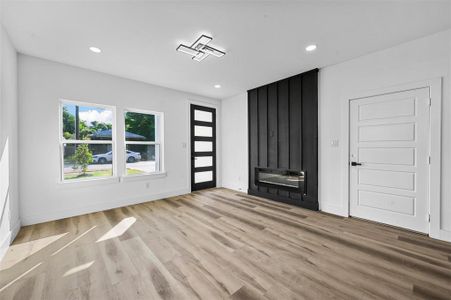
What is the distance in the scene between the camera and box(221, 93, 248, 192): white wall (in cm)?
529

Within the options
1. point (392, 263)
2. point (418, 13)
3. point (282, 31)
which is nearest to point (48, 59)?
point (282, 31)

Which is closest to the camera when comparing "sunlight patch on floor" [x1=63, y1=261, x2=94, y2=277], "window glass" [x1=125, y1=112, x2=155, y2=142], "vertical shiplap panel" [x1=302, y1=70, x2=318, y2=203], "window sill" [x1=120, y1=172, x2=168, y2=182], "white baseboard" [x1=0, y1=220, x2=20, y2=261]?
"sunlight patch on floor" [x1=63, y1=261, x2=94, y2=277]

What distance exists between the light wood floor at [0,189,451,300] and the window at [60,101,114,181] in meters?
0.95

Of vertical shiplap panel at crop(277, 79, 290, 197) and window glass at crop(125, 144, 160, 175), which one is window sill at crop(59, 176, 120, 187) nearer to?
window glass at crop(125, 144, 160, 175)

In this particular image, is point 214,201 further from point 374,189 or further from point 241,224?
point 374,189

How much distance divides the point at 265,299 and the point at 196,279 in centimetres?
66

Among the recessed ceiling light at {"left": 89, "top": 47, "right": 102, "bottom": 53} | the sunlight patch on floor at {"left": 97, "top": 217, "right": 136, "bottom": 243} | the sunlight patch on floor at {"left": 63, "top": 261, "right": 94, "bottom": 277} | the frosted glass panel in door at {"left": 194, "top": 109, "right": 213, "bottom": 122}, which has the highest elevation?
the recessed ceiling light at {"left": 89, "top": 47, "right": 102, "bottom": 53}

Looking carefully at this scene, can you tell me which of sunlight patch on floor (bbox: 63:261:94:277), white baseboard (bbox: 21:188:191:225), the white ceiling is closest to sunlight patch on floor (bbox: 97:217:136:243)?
sunlight patch on floor (bbox: 63:261:94:277)

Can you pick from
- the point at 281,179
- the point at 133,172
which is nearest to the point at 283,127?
the point at 281,179

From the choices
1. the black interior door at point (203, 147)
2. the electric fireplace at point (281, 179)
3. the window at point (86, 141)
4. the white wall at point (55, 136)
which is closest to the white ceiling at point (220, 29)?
the white wall at point (55, 136)

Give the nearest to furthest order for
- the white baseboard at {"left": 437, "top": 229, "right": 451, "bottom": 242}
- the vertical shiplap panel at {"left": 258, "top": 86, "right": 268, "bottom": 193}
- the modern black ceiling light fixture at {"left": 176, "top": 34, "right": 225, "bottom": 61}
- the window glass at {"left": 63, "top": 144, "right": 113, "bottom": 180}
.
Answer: the white baseboard at {"left": 437, "top": 229, "right": 451, "bottom": 242} < the modern black ceiling light fixture at {"left": 176, "top": 34, "right": 225, "bottom": 61} < the window glass at {"left": 63, "top": 144, "right": 113, "bottom": 180} < the vertical shiplap panel at {"left": 258, "top": 86, "right": 268, "bottom": 193}

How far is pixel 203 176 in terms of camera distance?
5.64m

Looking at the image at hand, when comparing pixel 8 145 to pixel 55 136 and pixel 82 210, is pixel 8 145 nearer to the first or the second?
pixel 55 136

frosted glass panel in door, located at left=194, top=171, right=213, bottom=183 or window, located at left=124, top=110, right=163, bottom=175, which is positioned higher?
window, located at left=124, top=110, right=163, bottom=175
